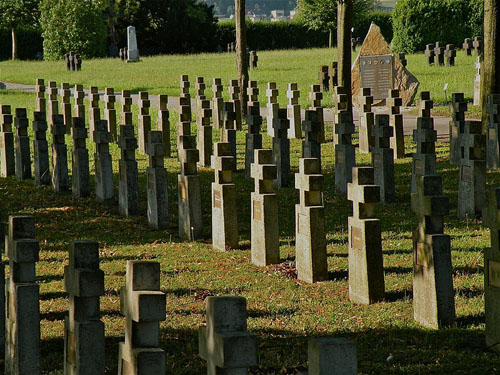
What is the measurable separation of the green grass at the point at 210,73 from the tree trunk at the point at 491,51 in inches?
444

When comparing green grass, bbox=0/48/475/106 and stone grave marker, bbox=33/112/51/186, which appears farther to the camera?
green grass, bbox=0/48/475/106

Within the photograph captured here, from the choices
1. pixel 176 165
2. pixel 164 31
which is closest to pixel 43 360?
pixel 176 165

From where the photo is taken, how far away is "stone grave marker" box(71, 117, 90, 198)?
51.6ft

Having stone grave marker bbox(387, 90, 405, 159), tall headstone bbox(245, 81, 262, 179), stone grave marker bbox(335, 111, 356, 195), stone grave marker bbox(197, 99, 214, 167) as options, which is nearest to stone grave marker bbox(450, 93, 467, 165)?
stone grave marker bbox(387, 90, 405, 159)

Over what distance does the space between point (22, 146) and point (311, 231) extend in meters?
8.31

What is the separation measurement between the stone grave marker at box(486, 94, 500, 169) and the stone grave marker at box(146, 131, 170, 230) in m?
6.50

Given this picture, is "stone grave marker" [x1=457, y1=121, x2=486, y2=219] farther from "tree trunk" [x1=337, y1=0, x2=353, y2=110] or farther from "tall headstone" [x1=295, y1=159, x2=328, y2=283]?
"tree trunk" [x1=337, y1=0, x2=353, y2=110]

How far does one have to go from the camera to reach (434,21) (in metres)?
61.6

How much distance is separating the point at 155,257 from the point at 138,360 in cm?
667

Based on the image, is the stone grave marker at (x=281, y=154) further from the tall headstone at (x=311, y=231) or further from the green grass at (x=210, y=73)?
the green grass at (x=210, y=73)

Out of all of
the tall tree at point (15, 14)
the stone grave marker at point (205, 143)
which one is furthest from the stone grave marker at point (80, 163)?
the tall tree at point (15, 14)

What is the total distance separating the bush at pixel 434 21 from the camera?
61.4 metres

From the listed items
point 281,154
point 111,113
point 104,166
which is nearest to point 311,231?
point 104,166

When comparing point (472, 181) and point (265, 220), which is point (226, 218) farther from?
point (472, 181)
